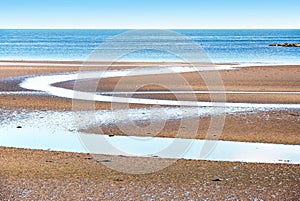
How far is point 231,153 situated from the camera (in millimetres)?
13359

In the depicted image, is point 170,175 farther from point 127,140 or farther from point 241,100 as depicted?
point 241,100

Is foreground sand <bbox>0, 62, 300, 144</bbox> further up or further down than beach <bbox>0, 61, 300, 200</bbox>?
further down

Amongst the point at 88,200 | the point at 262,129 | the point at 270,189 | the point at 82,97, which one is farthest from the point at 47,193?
the point at 82,97

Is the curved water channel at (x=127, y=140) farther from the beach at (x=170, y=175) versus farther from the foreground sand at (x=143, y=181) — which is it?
the foreground sand at (x=143, y=181)

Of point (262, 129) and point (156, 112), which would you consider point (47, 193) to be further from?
point (156, 112)

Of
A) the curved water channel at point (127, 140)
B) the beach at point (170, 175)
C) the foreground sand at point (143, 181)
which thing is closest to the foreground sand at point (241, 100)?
the beach at point (170, 175)

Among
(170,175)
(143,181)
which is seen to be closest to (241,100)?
(170,175)

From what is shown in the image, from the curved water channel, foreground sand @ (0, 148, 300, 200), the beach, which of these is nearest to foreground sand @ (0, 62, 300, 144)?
the beach

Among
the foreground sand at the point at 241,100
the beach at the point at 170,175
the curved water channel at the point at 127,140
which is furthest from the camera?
the foreground sand at the point at 241,100

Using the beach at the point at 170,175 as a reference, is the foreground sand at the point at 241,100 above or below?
below

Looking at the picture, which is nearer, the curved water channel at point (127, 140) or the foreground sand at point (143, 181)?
the foreground sand at point (143, 181)

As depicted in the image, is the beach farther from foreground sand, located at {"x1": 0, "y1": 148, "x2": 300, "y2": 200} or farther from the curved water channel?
the curved water channel

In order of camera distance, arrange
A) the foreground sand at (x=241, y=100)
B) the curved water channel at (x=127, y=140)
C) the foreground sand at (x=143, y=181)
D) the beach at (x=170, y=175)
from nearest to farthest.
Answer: the foreground sand at (x=143, y=181) → the beach at (x=170, y=175) → the curved water channel at (x=127, y=140) → the foreground sand at (x=241, y=100)

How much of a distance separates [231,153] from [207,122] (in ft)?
13.3
